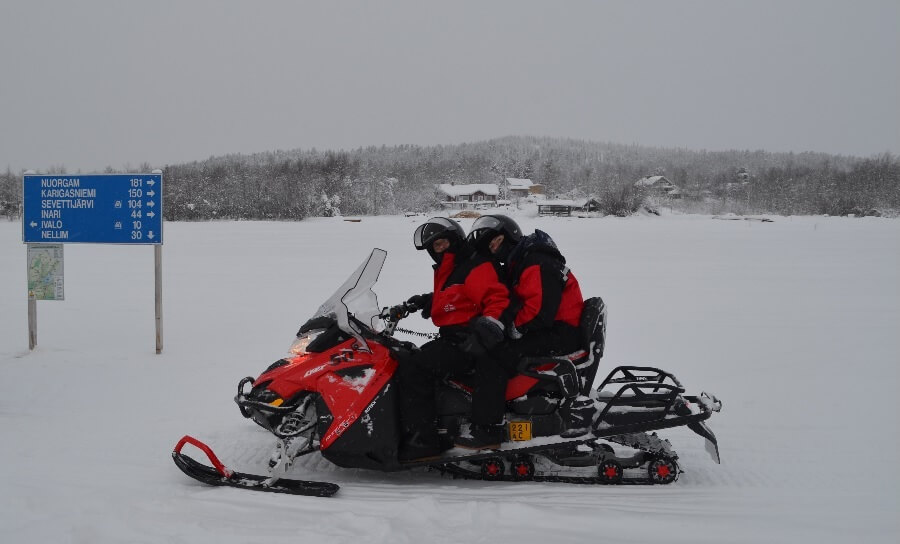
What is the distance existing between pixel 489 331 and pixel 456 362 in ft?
1.26

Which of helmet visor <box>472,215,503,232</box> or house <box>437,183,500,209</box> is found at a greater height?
house <box>437,183,500,209</box>

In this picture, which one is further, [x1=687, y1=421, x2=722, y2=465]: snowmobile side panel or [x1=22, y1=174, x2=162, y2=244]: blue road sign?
[x1=22, y1=174, x2=162, y2=244]: blue road sign

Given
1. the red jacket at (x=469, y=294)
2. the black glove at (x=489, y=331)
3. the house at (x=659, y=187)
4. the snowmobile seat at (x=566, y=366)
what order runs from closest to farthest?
the black glove at (x=489, y=331)
the red jacket at (x=469, y=294)
the snowmobile seat at (x=566, y=366)
the house at (x=659, y=187)

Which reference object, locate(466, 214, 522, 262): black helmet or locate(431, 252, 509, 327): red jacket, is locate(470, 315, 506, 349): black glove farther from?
locate(466, 214, 522, 262): black helmet

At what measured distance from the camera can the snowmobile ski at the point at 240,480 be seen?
4078 mm

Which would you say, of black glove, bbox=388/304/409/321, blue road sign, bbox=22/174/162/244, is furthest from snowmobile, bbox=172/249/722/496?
blue road sign, bbox=22/174/162/244

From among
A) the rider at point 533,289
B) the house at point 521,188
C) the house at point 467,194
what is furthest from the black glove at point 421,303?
the house at point 521,188

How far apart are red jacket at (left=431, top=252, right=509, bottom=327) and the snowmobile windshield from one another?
41cm

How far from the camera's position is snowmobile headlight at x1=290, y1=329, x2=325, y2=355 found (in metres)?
4.46

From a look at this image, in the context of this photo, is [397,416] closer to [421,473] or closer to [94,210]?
[421,473]

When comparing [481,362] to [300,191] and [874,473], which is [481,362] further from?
[300,191]

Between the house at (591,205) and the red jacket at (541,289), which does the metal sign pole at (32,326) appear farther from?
the house at (591,205)

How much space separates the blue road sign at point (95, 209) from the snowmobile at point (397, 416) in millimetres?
4583

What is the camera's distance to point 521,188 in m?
99.1
